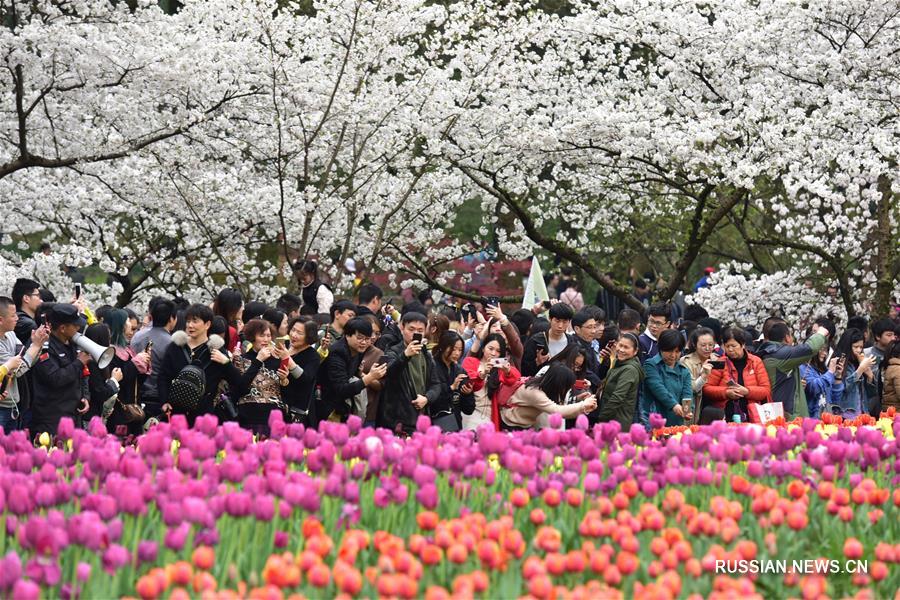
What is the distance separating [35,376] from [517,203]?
10667 mm

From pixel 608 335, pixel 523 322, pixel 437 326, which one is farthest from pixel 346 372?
pixel 523 322

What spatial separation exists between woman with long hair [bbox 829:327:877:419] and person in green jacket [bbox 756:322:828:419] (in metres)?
0.41

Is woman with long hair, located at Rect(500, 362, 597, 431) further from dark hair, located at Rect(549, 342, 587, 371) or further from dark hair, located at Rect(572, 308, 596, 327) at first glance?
dark hair, located at Rect(572, 308, 596, 327)

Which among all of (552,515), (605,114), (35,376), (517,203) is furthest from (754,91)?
(552,515)

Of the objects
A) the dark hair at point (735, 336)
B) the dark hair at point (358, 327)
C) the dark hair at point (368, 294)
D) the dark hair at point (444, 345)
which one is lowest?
the dark hair at point (444, 345)

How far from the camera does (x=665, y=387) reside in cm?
1012

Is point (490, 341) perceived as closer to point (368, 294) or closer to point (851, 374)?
point (368, 294)

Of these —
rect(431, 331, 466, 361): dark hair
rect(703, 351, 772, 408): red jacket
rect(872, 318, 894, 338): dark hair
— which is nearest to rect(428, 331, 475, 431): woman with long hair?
rect(431, 331, 466, 361): dark hair

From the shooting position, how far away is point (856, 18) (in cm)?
1656

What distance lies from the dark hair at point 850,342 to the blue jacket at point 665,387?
285cm

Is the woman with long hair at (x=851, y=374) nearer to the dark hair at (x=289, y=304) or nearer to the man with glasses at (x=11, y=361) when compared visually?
the dark hair at (x=289, y=304)

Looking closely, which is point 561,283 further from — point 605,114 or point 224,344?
point 224,344

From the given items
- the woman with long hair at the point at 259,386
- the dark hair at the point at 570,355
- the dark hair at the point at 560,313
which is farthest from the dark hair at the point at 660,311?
the woman with long hair at the point at 259,386

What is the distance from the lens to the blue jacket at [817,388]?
40.6ft
